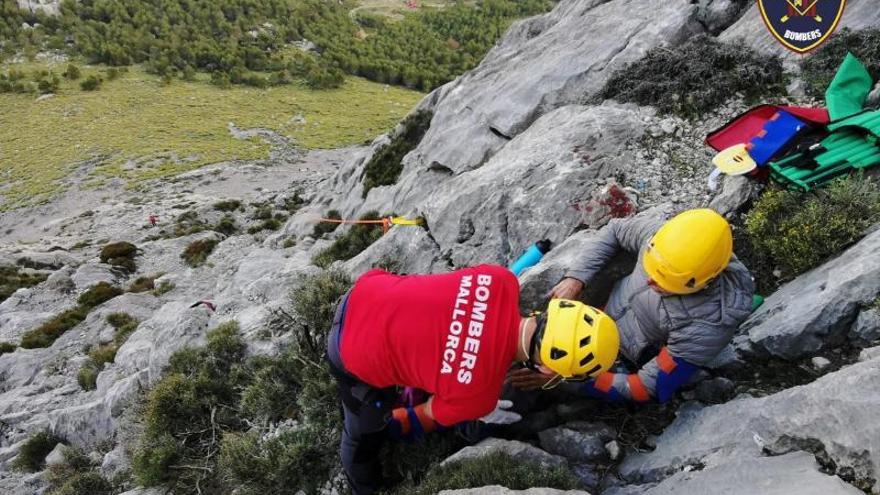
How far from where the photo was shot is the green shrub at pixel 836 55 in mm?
7891

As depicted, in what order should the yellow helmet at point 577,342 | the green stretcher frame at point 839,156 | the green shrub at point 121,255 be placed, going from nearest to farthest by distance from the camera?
the yellow helmet at point 577,342, the green stretcher frame at point 839,156, the green shrub at point 121,255

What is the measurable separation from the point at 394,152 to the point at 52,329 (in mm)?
13870

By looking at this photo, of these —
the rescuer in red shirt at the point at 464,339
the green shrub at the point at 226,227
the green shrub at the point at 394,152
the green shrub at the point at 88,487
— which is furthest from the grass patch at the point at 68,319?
the rescuer in red shirt at the point at 464,339

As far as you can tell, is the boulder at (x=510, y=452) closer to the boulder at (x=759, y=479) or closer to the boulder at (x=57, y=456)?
the boulder at (x=759, y=479)

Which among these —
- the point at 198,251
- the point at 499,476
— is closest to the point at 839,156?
the point at 499,476

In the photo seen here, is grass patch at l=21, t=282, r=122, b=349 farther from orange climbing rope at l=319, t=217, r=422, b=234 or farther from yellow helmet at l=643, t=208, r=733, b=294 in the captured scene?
yellow helmet at l=643, t=208, r=733, b=294

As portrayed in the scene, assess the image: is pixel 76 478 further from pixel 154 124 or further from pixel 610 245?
pixel 154 124

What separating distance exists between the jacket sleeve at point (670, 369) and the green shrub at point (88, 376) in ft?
44.8

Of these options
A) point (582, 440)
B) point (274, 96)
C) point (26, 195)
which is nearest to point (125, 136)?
Answer: point (26, 195)

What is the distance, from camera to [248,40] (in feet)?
279

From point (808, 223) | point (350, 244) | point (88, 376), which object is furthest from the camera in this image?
point (350, 244)

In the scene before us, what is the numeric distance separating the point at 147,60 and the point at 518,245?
84225mm

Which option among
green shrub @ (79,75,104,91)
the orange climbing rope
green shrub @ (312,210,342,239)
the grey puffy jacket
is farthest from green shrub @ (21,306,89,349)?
green shrub @ (79,75,104,91)

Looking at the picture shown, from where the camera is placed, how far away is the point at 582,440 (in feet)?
17.2
